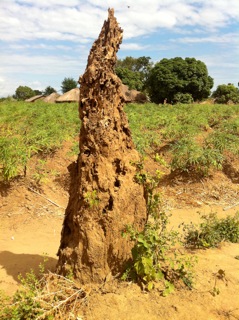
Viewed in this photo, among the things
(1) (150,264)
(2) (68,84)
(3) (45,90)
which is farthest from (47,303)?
(3) (45,90)

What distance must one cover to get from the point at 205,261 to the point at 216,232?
89 cm

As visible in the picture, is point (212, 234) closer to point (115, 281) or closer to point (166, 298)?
point (166, 298)

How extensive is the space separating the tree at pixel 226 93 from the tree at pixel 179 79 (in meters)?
2.17

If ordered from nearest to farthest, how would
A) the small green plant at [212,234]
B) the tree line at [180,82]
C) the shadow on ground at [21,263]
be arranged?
the shadow on ground at [21,263]
the small green plant at [212,234]
the tree line at [180,82]

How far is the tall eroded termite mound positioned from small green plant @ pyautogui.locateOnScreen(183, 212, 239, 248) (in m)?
1.34

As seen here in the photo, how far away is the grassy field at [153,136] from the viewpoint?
6.63 meters

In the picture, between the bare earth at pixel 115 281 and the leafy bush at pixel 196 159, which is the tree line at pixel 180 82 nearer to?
the leafy bush at pixel 196 159

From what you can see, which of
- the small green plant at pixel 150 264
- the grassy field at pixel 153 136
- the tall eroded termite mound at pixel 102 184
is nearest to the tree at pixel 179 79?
the grassy field at pixel 153 136

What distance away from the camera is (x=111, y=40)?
317 centimetres

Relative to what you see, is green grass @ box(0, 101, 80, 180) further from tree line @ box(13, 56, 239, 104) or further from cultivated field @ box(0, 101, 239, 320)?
tree line @ box(13, 56, 239, 104)

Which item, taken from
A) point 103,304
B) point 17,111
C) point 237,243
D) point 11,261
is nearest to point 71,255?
point 103,304

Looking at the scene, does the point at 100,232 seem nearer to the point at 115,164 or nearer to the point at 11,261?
the point at 115,164

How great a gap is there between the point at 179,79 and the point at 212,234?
71.1ft

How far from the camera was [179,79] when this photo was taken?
2475cm
